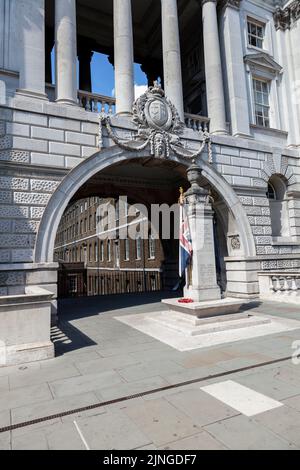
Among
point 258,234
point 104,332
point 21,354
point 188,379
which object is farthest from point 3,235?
point 258,234

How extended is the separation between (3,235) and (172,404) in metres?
7.93

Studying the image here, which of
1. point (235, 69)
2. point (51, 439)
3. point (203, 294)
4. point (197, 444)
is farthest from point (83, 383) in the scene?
point (235, 69)

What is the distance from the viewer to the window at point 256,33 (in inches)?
707

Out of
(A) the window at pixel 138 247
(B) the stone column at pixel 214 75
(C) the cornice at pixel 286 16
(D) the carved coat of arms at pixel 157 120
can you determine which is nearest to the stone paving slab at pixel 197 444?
(D) the carved coat of arms at pixel 157 120

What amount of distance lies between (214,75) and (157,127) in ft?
15.6

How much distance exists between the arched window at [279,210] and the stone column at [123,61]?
8702 mm

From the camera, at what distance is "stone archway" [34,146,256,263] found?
34.3 ft

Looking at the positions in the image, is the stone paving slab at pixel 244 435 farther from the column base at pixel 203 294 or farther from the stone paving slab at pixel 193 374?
the column base at pixel 203 294

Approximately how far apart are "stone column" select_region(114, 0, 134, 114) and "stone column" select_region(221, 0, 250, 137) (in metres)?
5.41

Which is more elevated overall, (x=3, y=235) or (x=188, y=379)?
(x=3, y=235)

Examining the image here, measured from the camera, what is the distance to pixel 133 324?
30.4 ft

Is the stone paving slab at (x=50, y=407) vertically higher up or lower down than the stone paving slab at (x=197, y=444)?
higher up

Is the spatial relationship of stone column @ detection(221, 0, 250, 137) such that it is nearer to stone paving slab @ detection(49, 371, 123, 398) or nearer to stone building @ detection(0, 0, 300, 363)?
stone building @ detection(0, 0, 300, 363)
